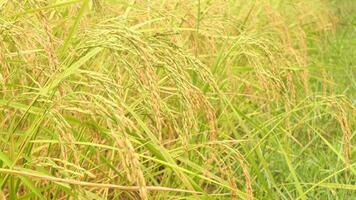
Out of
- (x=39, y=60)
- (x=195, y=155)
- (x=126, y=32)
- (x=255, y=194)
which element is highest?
(x=126, y=32)

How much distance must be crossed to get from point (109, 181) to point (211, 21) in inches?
35.8

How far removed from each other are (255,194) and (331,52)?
248cm

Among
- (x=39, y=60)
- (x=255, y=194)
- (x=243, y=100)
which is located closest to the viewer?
(x=39, y=60)

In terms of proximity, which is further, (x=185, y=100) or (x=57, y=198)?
(x=57, y=198)

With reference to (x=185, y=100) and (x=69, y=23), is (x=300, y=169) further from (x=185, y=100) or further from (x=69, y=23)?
(x=185, y=100)

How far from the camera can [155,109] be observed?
125 centimetres

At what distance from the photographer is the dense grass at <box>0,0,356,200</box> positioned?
1.35 metres

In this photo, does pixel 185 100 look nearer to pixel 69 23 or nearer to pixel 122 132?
pixel 122 132

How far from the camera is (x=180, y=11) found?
9.95 ft

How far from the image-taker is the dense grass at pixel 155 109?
4.42 feet

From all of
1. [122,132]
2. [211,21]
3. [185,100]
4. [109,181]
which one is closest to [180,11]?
[211,21]

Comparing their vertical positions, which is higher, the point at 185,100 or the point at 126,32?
the point at 126,32

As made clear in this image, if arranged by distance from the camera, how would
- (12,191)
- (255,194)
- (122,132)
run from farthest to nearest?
(255,194), (12,191), (122,132)

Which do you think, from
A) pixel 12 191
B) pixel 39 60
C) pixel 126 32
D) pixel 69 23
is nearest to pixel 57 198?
pixel 12 191
